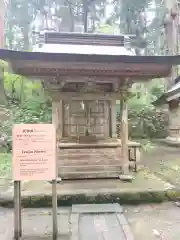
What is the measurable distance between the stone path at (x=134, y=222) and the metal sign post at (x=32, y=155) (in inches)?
12.7

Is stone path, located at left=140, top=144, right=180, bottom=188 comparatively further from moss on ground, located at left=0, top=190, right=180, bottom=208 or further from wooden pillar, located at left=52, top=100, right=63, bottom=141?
wooden pillar, located at left=52, top=100, right=63, bottom=141

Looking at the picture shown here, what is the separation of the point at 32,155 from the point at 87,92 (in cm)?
313

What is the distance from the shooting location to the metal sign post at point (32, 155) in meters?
3.08

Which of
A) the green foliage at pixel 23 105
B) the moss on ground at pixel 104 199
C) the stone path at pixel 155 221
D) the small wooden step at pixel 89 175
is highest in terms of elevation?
the green foliage at pixel 23 105

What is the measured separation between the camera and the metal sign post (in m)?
3.08

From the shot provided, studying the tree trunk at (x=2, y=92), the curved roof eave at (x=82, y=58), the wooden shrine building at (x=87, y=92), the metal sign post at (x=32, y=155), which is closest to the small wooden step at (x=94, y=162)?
the wooden shrine building at (x=87, y=92)

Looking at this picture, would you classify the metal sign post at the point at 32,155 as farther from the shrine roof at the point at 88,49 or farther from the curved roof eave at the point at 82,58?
the shrine roof at the point at 88,49

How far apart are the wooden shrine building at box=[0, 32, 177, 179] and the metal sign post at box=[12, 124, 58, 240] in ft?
7.00

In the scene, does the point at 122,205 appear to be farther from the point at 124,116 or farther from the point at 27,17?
the point at 27,17

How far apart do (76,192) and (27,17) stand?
17.4 metres

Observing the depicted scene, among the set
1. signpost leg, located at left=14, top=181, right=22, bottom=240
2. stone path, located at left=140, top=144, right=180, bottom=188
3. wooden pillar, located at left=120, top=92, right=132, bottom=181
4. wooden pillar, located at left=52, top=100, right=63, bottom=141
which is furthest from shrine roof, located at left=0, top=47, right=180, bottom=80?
signpost leg, located at left=14, top=181, right=22, bottom=240

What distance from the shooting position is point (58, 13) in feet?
62.6

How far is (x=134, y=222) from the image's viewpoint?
385 centimetres

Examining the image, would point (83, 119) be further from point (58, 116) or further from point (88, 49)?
point (88, 49)
